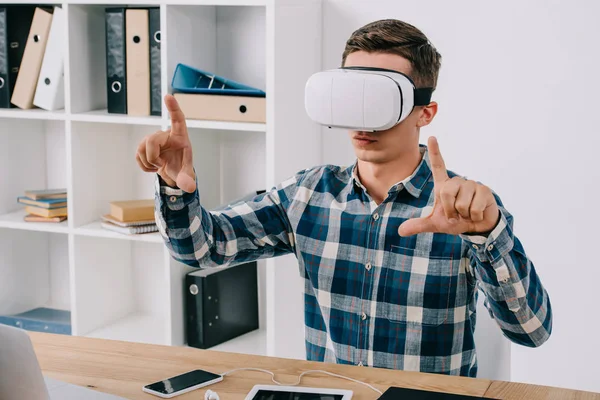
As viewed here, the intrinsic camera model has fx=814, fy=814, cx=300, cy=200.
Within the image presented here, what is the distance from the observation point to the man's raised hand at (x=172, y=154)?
141 centimetres

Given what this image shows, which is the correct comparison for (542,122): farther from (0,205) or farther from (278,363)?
(0,205)

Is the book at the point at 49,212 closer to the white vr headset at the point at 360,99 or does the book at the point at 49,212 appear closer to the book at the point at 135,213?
the book at the point at 135,213

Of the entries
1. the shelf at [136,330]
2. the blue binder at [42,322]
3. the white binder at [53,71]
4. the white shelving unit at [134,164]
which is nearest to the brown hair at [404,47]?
the white shelving unit at [134,164]

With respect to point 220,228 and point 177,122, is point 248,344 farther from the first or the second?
point 177,122

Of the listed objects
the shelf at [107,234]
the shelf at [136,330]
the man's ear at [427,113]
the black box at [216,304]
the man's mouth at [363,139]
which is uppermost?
the man's ear at [427,113]

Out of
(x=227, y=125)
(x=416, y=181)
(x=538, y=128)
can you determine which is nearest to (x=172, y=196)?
(x=416, y=181)

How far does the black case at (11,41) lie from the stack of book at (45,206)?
0.31 m

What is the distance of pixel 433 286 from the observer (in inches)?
61.3

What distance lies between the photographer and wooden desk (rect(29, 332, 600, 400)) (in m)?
A: 1.19

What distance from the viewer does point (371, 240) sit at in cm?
161

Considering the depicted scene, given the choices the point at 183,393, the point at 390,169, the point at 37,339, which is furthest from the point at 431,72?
the point at 37,339

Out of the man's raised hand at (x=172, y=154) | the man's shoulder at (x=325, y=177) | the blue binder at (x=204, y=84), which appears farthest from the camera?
the blue binder at (x=204, y=84)

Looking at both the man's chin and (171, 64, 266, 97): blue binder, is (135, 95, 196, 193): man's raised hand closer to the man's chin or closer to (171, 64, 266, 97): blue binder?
the man's chin

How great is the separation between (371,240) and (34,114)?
147 cm
